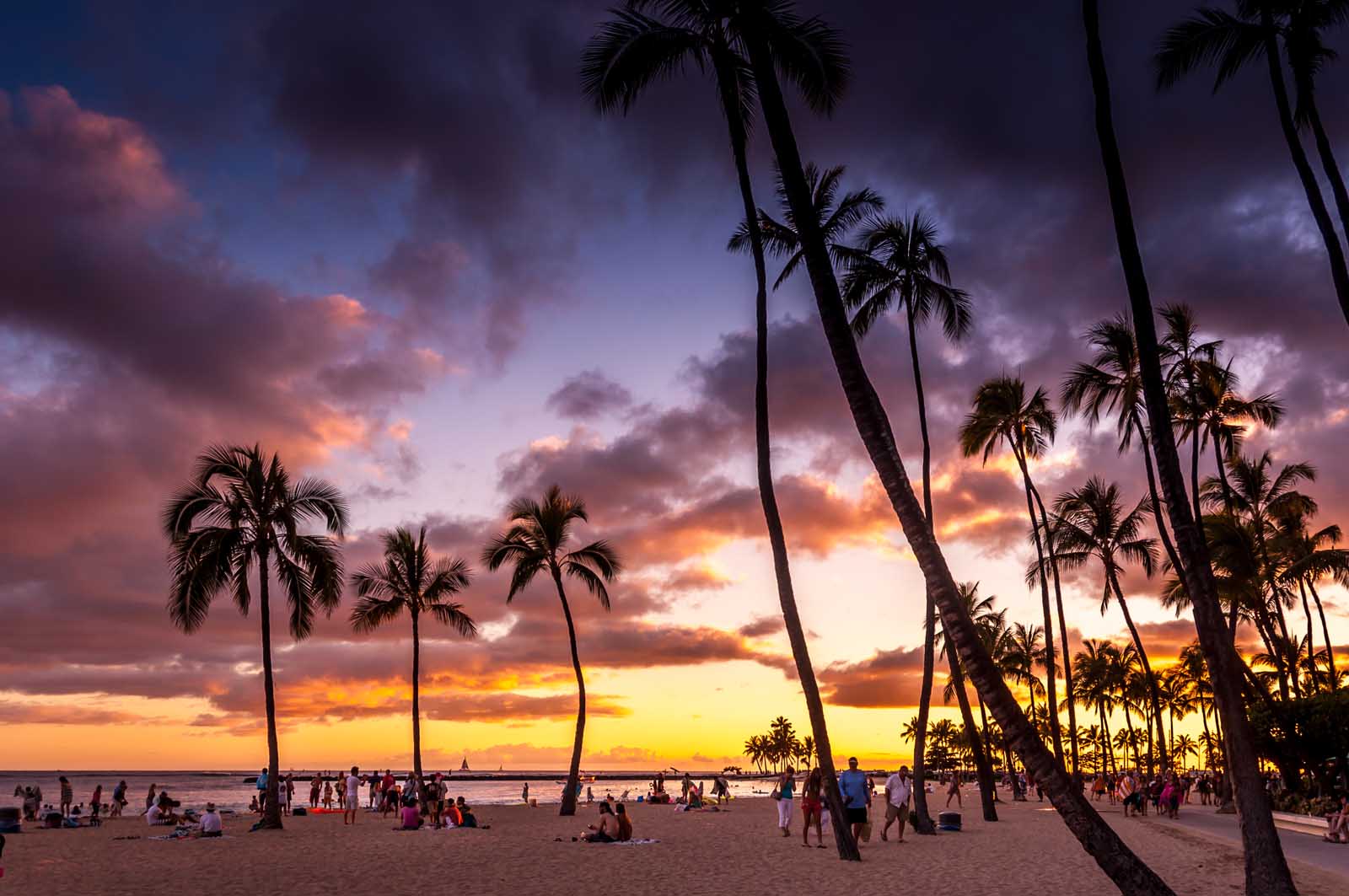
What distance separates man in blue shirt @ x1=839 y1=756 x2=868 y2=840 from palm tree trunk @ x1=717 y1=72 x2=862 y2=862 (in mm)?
373

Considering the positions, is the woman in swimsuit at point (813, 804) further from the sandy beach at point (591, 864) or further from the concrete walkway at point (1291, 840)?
the concrete walkway at point (1291, 840)

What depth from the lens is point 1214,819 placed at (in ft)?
109

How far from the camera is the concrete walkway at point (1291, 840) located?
60.5 feet

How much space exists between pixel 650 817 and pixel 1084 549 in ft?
77.3

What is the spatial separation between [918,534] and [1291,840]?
2059cm

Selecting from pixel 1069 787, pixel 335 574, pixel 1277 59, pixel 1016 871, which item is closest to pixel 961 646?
pixel 1069 787

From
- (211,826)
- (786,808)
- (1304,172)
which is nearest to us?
(1304,172)

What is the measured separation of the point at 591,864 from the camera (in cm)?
1900

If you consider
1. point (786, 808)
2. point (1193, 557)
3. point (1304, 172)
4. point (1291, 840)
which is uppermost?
point (1304, 172)

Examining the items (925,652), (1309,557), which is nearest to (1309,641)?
(1309,557)

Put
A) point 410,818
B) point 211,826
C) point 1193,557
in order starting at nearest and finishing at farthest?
1. point 1193,557
2. point 211,826
3. point 410,818

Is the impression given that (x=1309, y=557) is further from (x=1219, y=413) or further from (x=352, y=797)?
(x=352, y=797)

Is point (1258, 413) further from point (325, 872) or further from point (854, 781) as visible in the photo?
point (325, 872)

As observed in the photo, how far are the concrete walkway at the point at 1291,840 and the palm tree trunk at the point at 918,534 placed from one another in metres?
11.1
